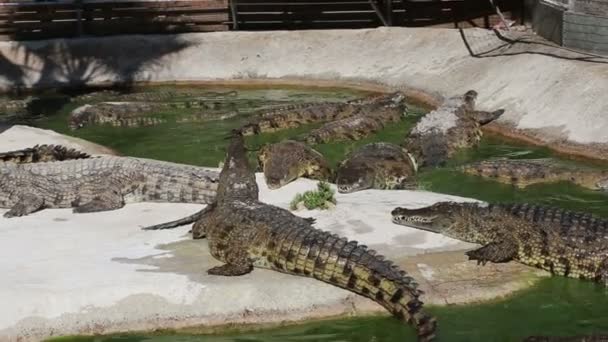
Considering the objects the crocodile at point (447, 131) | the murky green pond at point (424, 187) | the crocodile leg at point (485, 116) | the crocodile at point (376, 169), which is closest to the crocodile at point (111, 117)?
the murky green pond at point (424, 187)

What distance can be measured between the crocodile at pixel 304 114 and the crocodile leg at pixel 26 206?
5.59 meters

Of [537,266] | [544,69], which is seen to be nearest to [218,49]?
[544,69]

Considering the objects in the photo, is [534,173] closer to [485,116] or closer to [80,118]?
[485,116]

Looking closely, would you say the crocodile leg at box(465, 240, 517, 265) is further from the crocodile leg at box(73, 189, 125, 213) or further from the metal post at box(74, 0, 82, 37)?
the metal post at box(74, 0, 82, 37)

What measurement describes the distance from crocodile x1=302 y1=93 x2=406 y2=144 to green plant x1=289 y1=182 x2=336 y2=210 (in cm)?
460

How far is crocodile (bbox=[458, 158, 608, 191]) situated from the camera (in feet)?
44.4

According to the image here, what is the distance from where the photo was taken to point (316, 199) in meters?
11.5

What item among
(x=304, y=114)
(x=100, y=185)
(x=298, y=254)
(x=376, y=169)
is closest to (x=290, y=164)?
(x=376, y=169)

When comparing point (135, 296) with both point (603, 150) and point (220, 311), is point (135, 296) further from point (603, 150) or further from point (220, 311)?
point (603, 150)

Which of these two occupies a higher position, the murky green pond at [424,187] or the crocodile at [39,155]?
the crocodile at [39,155]

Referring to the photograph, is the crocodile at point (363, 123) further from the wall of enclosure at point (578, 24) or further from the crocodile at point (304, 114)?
the wall of enclosure at point (578, 24)

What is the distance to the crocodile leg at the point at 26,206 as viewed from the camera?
40.2 ft

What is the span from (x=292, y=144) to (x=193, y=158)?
2.44 metres

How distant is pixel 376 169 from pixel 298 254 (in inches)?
154
